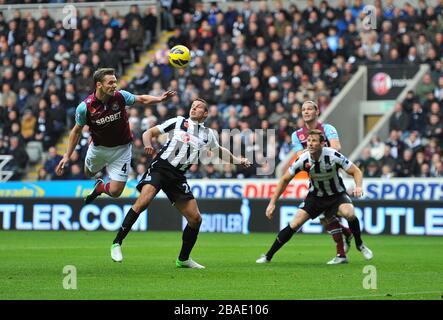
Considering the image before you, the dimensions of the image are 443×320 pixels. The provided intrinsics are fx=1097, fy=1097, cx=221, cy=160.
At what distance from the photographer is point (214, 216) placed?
25641 millimetres

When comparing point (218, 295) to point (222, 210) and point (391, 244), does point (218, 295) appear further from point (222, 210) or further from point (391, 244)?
point (222, 210)

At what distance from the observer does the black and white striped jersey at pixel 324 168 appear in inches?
586

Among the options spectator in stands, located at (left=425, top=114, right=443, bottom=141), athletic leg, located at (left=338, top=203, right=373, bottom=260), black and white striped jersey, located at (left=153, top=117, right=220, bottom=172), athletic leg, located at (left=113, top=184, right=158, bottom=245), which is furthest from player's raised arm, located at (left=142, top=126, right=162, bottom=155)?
spectator in stands, located at (left=425, top=114, right=443, bottom=141)

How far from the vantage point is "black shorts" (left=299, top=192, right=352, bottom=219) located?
49.7ft

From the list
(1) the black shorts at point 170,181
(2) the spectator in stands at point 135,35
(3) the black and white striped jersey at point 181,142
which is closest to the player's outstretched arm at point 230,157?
(3) the black and white striped jersey at point 181,142

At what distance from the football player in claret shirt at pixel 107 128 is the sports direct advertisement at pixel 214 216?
951 cm

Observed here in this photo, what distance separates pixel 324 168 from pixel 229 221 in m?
10.8

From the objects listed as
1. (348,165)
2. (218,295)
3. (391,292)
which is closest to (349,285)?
(391,292)

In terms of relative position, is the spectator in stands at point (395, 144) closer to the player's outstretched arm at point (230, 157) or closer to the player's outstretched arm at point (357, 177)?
the player's outstretched arm at point (357, 177)

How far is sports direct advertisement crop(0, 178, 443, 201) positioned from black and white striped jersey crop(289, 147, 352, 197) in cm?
962

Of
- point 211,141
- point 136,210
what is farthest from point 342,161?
point 136,210

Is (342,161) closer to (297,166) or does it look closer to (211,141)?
(297,166)
